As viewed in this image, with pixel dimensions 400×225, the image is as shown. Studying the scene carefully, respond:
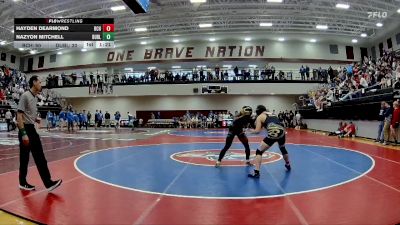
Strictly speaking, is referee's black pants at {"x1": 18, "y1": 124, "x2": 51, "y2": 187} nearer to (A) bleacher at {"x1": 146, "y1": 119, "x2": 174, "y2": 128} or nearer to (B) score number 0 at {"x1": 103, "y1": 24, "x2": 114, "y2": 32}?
(B) score number 0 at {"x1": 103, "y1": 24, "x2": 114, "y2": 32}

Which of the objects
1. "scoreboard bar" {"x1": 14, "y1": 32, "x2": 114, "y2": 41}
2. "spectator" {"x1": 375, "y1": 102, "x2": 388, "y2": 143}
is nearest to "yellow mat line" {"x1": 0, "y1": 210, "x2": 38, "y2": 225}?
"scoreboard bar" {"x1": 14, "y1": 32, "x2": 114, "y2": 41}

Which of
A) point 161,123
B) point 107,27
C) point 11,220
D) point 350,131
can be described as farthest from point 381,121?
point 161,123

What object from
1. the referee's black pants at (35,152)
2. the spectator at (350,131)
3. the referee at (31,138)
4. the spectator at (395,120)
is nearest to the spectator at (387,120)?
the spectator at (395,120)

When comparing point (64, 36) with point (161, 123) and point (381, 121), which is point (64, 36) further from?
point (161, 123)

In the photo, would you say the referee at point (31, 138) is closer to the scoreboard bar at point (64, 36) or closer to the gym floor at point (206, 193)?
the gym floor at point (206, 193)

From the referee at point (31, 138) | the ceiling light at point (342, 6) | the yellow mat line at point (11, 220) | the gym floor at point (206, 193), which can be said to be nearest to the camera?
the yellow mat line at point (11, 220)

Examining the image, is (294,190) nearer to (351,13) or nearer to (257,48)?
(351,13)

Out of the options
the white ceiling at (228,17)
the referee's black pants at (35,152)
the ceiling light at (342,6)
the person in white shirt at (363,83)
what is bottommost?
the referee's black pants at (35,152)

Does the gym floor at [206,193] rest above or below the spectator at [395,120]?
below
